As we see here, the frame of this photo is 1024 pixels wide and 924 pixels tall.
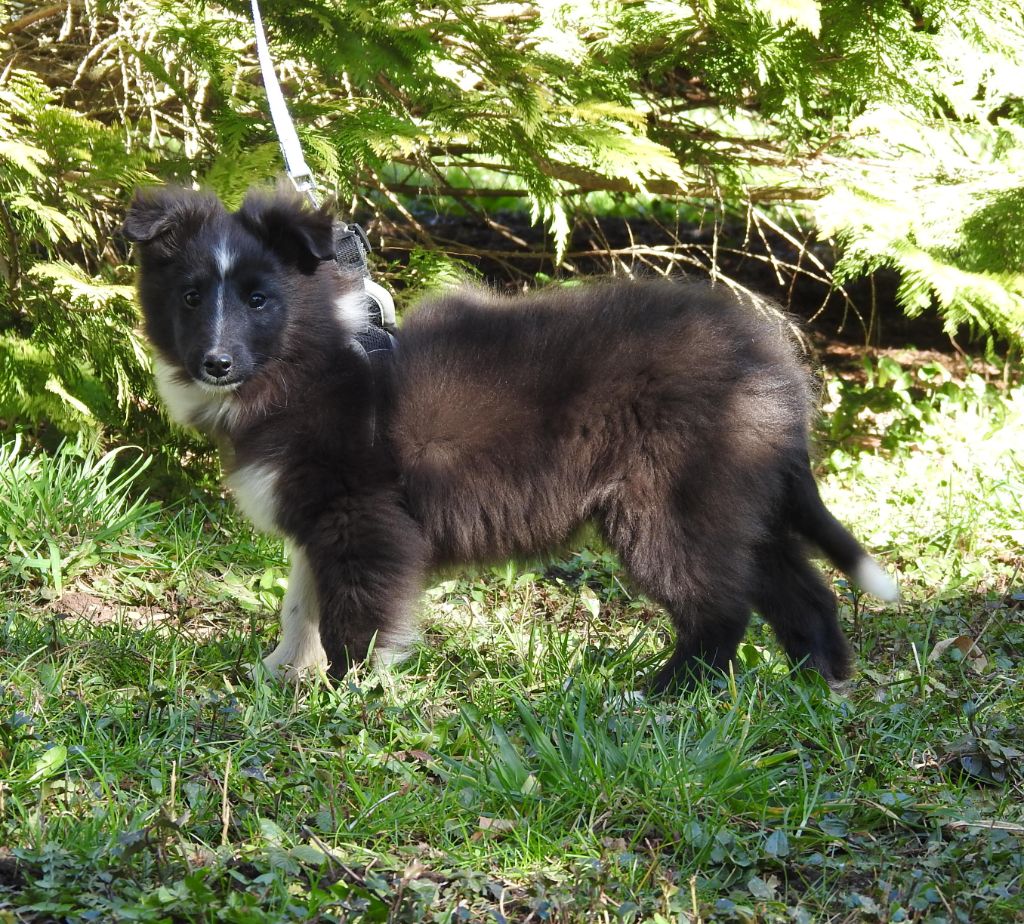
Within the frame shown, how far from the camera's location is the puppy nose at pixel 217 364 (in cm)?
352

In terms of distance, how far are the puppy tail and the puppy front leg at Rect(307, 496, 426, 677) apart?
4.24 ft

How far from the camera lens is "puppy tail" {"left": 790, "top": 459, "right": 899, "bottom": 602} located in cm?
373

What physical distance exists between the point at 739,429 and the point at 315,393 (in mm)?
1341

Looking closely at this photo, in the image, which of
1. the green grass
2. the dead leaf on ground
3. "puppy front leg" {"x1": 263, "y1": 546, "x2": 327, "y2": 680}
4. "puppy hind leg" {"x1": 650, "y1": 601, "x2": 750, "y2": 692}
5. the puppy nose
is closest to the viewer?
the green grass

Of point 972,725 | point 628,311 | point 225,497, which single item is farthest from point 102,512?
point 972,725

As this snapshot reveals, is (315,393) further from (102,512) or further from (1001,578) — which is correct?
(1001,578)

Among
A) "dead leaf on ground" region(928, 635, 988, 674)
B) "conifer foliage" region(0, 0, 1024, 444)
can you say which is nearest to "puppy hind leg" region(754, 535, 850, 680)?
"dead leaf on ground" region(928, 635, 988, 674)

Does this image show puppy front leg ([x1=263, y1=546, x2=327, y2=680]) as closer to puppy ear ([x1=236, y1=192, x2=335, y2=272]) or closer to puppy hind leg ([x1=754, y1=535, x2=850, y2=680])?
puppy ear ([x1=236, y1=192, x2=335, y2=272])

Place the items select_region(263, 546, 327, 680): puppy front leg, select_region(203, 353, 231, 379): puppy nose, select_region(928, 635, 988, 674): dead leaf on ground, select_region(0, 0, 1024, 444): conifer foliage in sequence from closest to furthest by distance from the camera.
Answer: select_region(203, 353, 231, 379): puppy nose, select_region(263, 546, 327, 680): puppy front leg, select_region(928, 635, 988, 674): dead leaf on ground, select_region(0, 0, 1024, 444): conifer foliage

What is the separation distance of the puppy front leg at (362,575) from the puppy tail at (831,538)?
50.9 inches

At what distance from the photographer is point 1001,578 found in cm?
498

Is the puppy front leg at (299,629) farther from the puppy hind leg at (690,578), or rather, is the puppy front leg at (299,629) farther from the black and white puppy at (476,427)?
the puppy hind leg at (690,578)

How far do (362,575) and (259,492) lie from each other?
434 millimetres

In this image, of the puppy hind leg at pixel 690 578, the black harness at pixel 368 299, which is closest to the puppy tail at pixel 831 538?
the puppy hind leg at pixel 690 578
